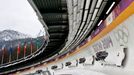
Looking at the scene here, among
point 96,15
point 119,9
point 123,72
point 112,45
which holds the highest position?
point 96,15

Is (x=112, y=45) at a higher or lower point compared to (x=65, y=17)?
lower

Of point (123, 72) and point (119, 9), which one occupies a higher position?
point (119, 9)

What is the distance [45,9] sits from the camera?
1361cm

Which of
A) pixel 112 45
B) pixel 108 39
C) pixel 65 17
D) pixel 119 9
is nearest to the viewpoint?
pixel 119 9

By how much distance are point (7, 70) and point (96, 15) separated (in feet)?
120

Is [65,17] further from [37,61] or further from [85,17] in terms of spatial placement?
[37,61]

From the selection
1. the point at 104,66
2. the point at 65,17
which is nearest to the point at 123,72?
the point at 104,66

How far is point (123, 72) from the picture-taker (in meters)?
7.85

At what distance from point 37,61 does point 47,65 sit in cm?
544

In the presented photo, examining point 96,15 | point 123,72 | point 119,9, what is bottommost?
point 123,72

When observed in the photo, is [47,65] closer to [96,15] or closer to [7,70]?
[7,70]

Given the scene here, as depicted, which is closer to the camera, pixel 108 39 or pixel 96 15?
pixel 108 39

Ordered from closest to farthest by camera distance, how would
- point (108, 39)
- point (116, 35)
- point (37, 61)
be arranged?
point (116, 35) → point (108, 39) → point (37, 61)

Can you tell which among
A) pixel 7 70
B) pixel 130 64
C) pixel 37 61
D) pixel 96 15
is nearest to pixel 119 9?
pixel 130 64
